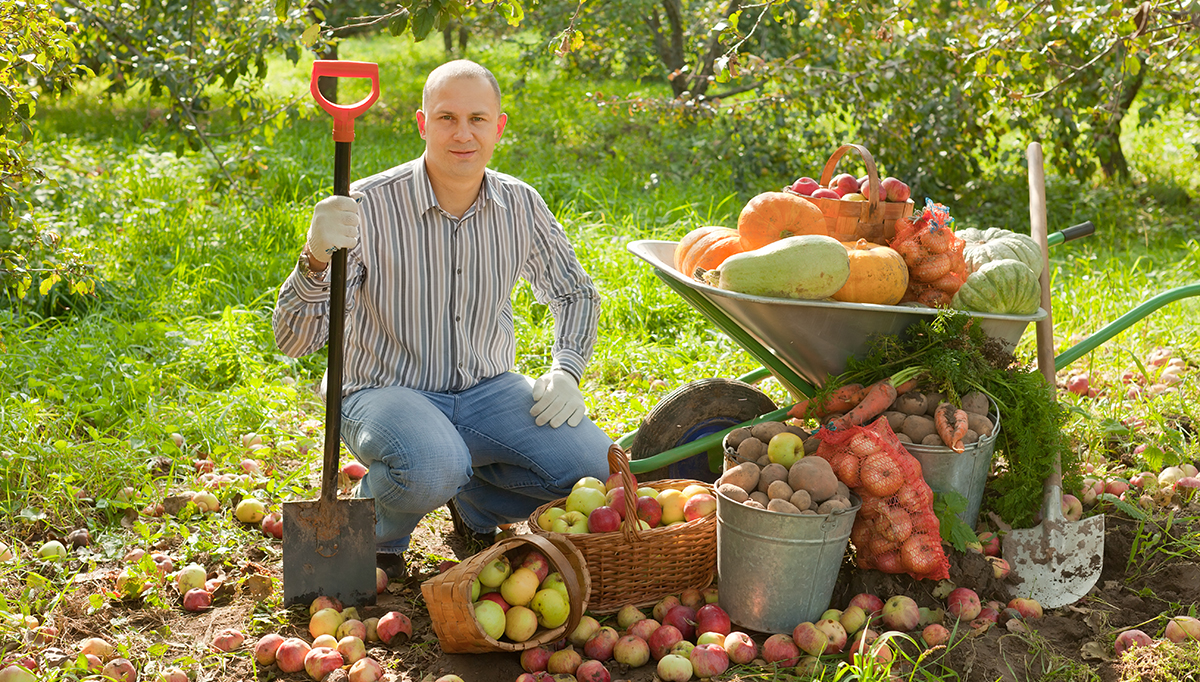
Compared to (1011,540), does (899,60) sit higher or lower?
higher

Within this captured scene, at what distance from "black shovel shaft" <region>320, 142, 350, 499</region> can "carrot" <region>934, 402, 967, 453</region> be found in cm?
166

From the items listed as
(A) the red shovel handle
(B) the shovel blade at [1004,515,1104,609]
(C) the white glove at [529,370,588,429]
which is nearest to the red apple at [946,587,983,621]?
(B) the shovel blade at [1004,515,1104,609]

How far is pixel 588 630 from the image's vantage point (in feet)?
8.14

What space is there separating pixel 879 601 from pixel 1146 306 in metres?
1.51

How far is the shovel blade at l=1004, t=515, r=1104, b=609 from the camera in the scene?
271 centimetres

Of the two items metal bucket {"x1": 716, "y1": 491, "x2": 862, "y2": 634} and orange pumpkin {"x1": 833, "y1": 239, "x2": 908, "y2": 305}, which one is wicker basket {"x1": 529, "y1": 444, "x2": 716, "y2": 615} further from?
orange pumpkin {"x1": 833, "y1": 239, "x2": 908, "y2": 305}

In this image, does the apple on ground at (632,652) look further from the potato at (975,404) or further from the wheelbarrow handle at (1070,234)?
the wheelbarrow handle at (1070,234)

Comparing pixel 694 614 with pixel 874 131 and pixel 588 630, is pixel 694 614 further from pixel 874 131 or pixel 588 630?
pixel 874 131

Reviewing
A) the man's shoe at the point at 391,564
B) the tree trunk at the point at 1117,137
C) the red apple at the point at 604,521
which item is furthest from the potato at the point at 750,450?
the tree trunk at the point at 1117,137

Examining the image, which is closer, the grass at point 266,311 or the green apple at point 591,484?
the green apple at point 591,484

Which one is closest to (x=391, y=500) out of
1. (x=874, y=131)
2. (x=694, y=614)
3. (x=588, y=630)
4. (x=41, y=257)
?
(x=588, y=630)

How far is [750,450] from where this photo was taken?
2.68 metres

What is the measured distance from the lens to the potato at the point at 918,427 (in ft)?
8.74

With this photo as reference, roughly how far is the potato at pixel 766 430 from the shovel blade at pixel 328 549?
1.11 m
